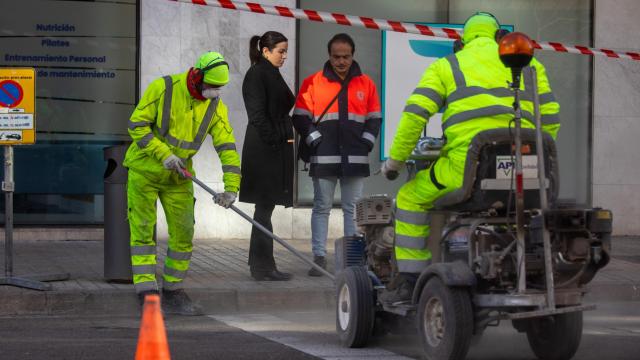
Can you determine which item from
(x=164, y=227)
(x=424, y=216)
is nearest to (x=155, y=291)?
(x=424, y=216)

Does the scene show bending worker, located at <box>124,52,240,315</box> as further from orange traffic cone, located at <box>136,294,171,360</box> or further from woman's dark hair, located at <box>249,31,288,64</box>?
orange traffic cone, located at <box>136,294,171,360</box>

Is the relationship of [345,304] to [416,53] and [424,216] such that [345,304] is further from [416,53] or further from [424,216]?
[416,53]

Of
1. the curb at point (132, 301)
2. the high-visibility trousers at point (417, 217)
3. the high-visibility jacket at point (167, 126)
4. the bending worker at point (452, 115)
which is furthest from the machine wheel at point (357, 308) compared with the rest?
the curb at point (132, 301)

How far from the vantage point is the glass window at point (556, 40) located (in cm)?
1480

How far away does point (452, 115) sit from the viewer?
7.09 m

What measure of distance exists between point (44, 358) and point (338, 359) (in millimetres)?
1646

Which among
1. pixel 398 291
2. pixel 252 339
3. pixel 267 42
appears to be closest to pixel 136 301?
pixel 252 339

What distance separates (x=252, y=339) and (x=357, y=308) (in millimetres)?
918

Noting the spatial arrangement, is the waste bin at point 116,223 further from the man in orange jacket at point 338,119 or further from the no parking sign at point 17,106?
the man in orange jacket at point 338,119

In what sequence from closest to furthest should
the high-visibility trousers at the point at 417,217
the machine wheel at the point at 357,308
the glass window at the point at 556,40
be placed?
the high-visibility trousers at the point at 417,217
the machine wheel at the point at 357,308
the glass window at the point at 556,40

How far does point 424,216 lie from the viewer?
23.8 ft

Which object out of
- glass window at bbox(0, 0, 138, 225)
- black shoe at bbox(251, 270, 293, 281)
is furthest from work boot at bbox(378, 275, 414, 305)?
glass window at bbox(0, 0, 138, 225)

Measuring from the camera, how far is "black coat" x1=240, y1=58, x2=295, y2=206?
10914 millimetres

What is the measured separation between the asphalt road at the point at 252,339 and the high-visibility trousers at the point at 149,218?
371 mm
